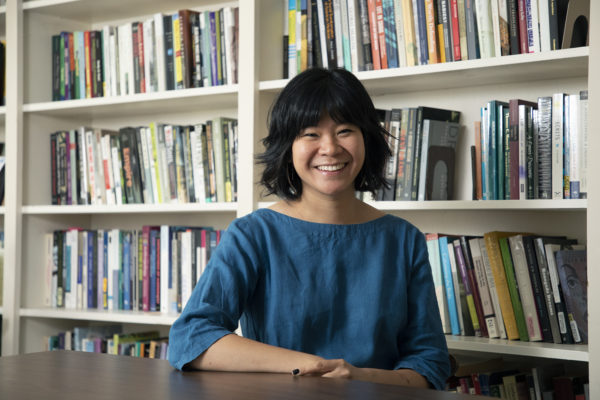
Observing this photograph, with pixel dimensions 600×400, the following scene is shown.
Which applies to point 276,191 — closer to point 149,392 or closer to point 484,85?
point 149,392

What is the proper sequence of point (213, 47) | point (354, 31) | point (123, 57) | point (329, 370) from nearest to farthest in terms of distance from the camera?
1. point (329, 370)
2. point (354, 31)
3. point (213, 47)
4. point (123, 57)

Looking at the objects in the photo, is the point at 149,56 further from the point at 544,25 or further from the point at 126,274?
the point at 544,25

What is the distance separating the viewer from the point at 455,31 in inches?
77.7

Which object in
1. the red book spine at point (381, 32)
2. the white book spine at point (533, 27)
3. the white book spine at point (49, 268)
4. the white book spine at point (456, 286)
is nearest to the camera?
the white book spine at point (533, 27)

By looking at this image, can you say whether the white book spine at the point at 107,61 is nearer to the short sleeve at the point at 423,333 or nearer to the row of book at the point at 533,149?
the row of book at the point at 533,149

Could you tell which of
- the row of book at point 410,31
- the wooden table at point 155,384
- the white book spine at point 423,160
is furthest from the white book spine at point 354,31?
the wooden table at point 155,384

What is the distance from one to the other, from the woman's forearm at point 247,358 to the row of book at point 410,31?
1073 millimetres

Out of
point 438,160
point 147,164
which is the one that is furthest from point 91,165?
point 438,160

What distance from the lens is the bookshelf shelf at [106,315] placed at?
7.76ft

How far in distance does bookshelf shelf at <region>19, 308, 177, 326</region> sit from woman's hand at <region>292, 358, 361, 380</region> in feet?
3.94

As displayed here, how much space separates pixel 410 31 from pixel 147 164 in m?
1.00

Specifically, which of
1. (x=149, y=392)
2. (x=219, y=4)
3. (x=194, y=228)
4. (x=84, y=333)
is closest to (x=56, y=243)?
(x=84, y=333)

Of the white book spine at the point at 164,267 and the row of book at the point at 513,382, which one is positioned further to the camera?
the white book spine at the point at 164,267

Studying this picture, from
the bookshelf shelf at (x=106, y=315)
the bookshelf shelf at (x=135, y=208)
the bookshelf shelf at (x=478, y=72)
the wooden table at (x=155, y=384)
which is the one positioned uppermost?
the bookshelf shelf at (x=478, y=72)
